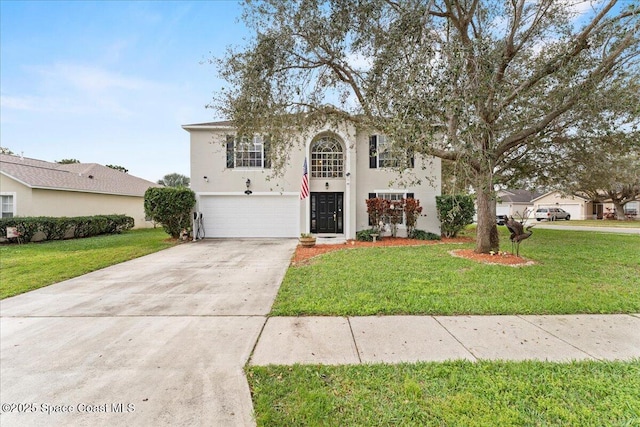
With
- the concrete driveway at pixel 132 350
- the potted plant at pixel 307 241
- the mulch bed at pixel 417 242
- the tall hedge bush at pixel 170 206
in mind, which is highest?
the tall hedge bush at pixel 170 206

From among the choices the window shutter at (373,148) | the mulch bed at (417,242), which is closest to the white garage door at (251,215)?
the mulch bed at (417,242)

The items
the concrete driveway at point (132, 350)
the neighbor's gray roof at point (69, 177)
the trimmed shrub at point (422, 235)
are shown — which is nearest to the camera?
the concrete driveway at point (132, 350)

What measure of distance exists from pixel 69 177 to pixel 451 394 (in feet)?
75.5

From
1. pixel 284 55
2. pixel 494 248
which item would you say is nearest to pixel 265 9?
pixel 284 55

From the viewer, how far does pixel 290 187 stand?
1439cm

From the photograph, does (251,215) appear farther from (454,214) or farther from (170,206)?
(454,214)

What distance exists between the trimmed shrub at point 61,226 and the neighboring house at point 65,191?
1514 mm

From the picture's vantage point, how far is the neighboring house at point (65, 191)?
1467 cm

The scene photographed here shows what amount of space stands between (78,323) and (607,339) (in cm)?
709

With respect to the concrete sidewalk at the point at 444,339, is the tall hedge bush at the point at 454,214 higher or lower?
higher

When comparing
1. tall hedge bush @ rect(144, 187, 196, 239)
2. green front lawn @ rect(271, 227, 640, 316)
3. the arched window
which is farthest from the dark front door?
tall hedge bush @ rect(144, 187, 196, 239)

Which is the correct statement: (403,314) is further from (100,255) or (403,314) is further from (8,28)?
(8,28)

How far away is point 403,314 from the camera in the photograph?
A: 4406 millimetres

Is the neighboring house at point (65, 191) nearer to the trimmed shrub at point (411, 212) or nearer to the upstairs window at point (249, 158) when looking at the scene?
the upstairs window at point (249, 158)
